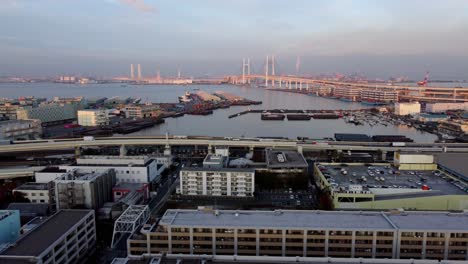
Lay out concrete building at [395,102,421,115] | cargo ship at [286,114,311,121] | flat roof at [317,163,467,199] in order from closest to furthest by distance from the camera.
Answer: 1. flat roof at [317,163,467,199]
2. cargo ship at [286,114,311,121]
3. concrete building at [395,102,421,115]

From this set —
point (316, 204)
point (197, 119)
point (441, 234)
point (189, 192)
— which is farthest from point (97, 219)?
point (197, 119)

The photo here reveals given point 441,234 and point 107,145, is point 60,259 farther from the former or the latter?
point 107,145

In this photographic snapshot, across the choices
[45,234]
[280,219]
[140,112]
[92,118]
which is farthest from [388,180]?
[140,112]

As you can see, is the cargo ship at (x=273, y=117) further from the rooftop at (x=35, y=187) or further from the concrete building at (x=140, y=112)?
the rooftop at (x=35, y=187)

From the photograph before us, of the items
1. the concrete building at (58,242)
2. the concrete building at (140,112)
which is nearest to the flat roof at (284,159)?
the concrete building at (58,242)

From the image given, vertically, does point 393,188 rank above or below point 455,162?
below

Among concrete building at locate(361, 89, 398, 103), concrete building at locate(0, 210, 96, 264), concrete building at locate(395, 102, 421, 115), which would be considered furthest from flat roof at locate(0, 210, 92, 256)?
concrete building at locate(361, 89, 398, 103)

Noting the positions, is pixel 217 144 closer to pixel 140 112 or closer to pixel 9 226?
pixel 9 226

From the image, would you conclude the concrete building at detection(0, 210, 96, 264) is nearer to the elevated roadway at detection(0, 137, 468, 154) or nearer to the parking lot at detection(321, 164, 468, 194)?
the parking lot at detection(321, 164, 468, 194)
